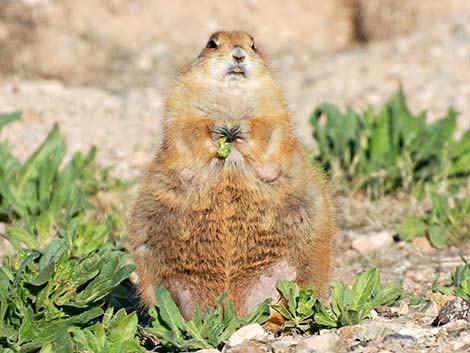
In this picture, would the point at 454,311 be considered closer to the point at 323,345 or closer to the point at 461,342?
the point at 461,342

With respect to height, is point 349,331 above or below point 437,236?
above

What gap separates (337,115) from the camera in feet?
25.6

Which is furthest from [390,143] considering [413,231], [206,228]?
[206,228]

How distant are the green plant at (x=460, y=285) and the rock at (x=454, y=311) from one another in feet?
0.76

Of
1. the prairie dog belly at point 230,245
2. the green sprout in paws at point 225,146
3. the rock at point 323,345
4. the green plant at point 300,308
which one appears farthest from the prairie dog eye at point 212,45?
the rock at point 323,345

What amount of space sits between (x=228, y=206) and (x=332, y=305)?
60 centimetres

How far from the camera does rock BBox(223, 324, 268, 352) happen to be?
13.8ft

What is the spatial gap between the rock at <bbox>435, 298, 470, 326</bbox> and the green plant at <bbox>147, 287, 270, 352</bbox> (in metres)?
0.70

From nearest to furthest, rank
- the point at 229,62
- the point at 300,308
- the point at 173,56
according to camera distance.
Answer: the point at 300,308
the point at 229,62
the point at 173,56

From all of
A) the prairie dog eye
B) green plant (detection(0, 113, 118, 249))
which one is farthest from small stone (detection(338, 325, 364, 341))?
green plant (detection(0, 113, 118, 249))

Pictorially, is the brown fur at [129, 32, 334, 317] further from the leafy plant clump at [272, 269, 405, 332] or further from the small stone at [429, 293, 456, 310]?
the small stone at [429, 293, 456, 310]

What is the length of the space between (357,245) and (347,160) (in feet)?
4.04

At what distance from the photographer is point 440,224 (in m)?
6.52

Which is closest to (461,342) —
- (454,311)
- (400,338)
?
(400,338)
